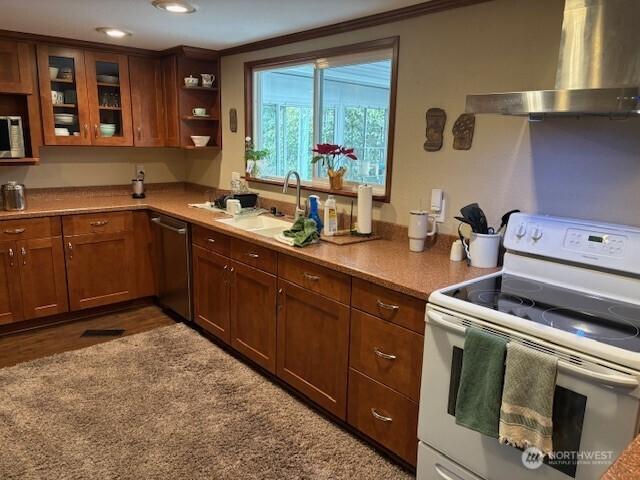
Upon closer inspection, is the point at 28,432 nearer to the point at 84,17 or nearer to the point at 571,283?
the point at 84,17

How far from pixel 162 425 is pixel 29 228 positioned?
1.86 metres

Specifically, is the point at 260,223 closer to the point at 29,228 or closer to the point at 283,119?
the point at 283,119

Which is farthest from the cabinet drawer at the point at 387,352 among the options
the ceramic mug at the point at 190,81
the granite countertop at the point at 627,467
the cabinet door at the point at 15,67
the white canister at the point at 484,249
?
the cabinet door at the point at 15,67

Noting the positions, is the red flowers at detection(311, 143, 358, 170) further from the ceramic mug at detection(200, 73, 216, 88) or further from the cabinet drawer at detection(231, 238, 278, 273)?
the ceramic mug at detection(200, 73, 216, 88)

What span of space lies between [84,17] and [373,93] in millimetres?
1817

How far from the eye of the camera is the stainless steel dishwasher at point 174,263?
3.36m

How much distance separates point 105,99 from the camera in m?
3.85

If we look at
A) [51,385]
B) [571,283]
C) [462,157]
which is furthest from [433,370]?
[51,385]

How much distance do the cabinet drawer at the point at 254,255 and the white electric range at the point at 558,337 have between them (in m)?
1.08

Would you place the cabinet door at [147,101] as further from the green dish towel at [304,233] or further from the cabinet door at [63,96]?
the green dish towel at [304,233]

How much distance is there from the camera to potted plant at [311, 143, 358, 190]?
9.32ft

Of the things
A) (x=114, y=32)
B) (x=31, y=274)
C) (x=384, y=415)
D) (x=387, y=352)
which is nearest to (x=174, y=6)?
(x=114, y=32)

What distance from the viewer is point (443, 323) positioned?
5.41 feet

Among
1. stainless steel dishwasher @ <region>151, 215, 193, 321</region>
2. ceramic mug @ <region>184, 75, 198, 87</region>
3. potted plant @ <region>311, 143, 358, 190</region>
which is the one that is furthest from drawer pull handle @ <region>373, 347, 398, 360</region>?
Result: ceramic mug @ <region>184, 75, 198, 87</region>
